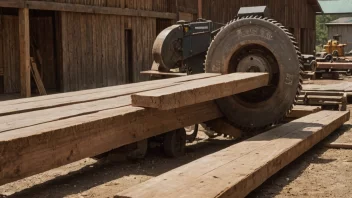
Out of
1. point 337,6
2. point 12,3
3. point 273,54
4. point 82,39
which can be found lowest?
point 273,54

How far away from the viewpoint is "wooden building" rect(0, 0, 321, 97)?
48.6 ft

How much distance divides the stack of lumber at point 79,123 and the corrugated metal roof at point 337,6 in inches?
2029

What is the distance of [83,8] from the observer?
1499cm

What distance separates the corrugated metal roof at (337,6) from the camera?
5559 cm

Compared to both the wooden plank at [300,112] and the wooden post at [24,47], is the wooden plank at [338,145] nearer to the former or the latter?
the wooden plank at [300,112]

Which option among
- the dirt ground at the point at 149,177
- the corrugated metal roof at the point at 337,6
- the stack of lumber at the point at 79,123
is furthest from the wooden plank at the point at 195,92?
the corrugated metal roof at the point at 337,6

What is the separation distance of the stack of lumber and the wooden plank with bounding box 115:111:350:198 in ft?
2.26

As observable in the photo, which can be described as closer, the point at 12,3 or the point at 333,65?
the point at 12,3

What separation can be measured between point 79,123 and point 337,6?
2203 inches

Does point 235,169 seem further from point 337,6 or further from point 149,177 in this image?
point 337,6

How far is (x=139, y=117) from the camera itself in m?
5.69

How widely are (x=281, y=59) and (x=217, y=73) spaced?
97 cm

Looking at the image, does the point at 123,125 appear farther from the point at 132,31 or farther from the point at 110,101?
the point at 132,31

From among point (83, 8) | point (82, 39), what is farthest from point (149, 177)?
point (82, 39)
